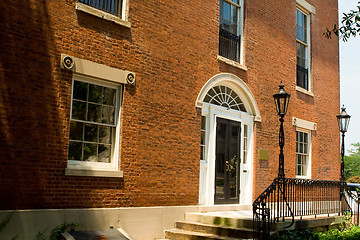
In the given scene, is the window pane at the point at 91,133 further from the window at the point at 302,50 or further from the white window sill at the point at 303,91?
the window at the point at 302,50

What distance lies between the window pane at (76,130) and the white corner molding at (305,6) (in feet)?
35.6

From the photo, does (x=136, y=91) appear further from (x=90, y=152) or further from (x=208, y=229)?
(x=208, y=229)

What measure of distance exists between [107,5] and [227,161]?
561cm

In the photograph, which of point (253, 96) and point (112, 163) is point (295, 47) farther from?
point (112, 163)

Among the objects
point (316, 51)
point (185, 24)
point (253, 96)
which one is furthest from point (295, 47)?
point (185, 24)

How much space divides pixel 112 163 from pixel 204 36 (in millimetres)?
4673

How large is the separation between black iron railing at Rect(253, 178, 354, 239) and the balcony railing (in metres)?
4.51

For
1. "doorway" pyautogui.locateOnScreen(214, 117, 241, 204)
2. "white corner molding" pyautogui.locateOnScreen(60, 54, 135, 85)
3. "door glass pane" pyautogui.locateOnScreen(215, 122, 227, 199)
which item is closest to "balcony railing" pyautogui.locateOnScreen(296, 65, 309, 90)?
"doorway" pyautogui.locateOnScreen(214, 117, 241, 204)

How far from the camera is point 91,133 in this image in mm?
8852

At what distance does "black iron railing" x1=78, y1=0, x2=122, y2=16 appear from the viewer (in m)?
9.14

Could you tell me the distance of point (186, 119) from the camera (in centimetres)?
1074

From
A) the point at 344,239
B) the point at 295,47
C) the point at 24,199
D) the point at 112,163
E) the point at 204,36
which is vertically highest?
the point at 295,47

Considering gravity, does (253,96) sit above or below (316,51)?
below

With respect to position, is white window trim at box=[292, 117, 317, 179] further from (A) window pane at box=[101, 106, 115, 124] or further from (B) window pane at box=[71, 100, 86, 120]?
(B) window pane at box=[71, 100, 86, 120]
